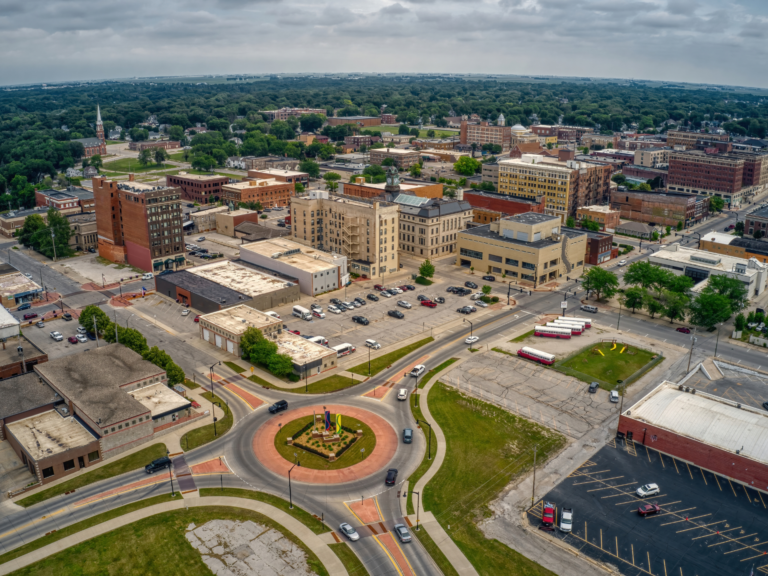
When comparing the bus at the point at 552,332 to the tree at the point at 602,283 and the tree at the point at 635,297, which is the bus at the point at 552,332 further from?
the tree at the point at 602,283

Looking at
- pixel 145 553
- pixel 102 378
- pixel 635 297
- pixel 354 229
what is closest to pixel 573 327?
pixel 635 297

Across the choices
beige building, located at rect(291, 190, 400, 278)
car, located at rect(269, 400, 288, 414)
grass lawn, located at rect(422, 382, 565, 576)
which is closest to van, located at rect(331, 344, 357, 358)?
car, located at rect(269, 400, 288, 414)

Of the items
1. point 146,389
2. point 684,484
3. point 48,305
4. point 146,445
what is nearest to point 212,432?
point 146,445

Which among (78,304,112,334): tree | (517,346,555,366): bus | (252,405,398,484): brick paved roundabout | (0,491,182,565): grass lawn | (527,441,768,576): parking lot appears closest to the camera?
(527,441,768,576): parking lot

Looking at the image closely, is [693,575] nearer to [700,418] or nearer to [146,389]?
[700,418]

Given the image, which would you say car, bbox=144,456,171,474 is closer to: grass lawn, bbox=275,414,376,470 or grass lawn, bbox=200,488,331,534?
grass lawn, bbox=200,488,331,534

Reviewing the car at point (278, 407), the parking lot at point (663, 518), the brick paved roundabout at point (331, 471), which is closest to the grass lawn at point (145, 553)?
the brick paved roundabout at point (331, 471)

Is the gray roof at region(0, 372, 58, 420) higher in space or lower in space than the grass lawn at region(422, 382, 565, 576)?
higher
